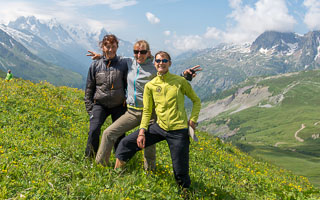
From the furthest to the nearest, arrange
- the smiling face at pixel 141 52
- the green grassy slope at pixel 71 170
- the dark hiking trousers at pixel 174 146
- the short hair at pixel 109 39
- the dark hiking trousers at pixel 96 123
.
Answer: the short hair at pixel 109 39 < the dark hiking trousers at pixel 96 123 < the smiling face at pixel 141 52 < the dark hiking trousers at pixel 174 146 < the green grassy slope at pixel 71 170

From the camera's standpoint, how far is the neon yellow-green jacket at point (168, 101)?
5.93 meters

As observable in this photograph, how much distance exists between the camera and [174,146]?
19.3ft

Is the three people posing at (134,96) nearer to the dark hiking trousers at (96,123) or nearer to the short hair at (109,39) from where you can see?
the dark hiking trousers at (96,123)

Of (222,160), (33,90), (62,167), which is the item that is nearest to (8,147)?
(62,167)

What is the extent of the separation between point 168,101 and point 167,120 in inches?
18.5

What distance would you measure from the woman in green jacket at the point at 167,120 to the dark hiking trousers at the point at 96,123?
3.20ft

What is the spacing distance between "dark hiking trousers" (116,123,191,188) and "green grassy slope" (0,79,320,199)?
0.43m

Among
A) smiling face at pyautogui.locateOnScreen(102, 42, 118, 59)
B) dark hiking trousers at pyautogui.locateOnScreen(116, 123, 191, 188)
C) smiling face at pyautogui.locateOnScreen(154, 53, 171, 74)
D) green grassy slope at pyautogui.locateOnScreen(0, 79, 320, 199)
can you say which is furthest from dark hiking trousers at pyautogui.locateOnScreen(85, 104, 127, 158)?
smiling face at pyautogui.locateOnScreen(154, 53, 171, 74)

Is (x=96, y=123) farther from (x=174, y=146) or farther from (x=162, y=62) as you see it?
(x=162, y=62)

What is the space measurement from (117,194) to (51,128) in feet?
20.3

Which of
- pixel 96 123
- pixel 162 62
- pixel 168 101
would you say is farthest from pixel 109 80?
pixel 168 101

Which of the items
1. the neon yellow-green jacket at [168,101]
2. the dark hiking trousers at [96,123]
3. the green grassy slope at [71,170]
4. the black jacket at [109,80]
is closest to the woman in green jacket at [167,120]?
the neon yellow-green jacket at [168,101]

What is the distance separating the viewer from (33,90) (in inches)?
551

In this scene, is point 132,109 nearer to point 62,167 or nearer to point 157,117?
point 157,117
